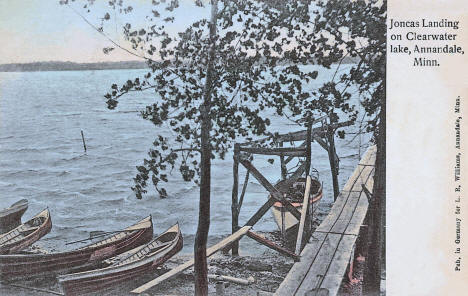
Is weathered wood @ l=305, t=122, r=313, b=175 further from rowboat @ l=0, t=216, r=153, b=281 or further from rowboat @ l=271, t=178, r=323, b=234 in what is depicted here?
rowboat @ l=0, t=216, r=153, b=281

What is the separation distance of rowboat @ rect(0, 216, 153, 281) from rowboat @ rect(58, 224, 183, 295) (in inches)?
2.1

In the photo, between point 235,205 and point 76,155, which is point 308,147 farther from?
point 76,155

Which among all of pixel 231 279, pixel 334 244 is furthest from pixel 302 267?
pixel 231 279

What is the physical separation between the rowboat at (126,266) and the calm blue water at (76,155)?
0.23 ft

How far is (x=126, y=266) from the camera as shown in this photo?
9.46ft

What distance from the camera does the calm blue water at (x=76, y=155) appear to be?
2.84m

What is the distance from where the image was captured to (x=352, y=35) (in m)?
2.96

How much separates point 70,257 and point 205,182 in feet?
2.87

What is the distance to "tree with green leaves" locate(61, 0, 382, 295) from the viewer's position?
2826mm

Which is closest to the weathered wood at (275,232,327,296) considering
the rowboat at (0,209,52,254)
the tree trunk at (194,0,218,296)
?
the tree trunk at (194,0,218,296)

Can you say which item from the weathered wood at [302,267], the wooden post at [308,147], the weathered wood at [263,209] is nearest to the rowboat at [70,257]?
the weathered wood at [263,209]

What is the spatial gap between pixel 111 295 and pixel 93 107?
107 cm

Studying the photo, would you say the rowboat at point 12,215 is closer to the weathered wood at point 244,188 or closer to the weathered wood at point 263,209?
the weathered wood at point 244,188

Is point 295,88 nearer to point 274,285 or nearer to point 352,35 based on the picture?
point 352,35
